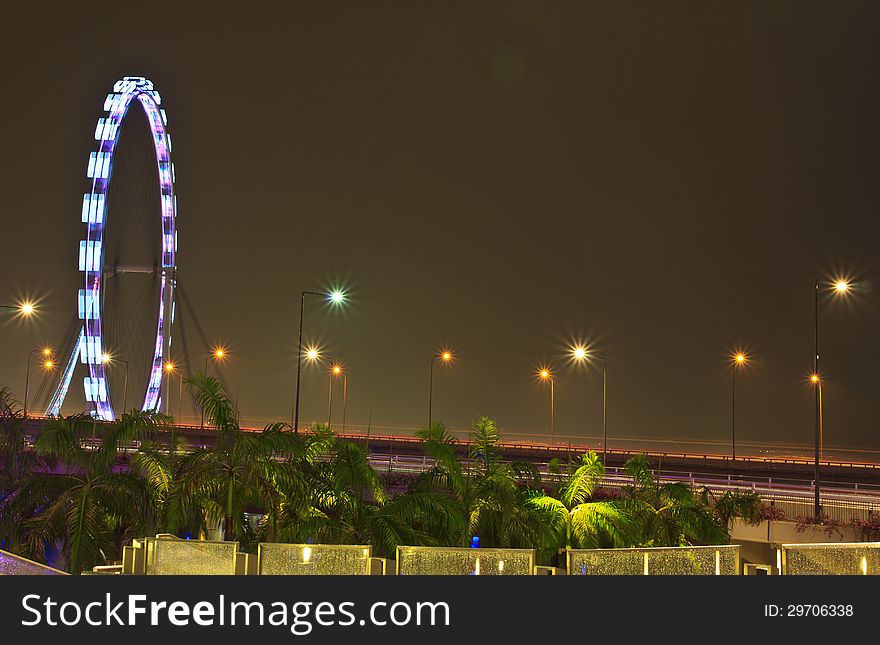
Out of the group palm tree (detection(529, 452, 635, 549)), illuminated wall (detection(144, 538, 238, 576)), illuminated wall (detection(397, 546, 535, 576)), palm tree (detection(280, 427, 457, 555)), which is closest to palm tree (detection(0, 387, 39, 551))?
palm tree (detection(280, 427, 457, 555))

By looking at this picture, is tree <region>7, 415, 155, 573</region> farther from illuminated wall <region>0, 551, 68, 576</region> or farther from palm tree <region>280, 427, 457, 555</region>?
illuminated wall <region>0, 551, 68, 576</region>

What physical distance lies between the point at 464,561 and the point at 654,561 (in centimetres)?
173

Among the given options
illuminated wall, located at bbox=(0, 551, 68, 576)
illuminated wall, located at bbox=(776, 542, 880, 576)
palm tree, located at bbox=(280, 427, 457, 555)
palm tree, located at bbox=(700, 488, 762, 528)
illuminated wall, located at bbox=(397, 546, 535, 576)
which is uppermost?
palm tree, located at bbox=(700, 488, 762, 528)

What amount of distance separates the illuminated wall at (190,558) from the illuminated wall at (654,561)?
10.3ft

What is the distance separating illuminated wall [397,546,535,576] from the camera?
8898mm

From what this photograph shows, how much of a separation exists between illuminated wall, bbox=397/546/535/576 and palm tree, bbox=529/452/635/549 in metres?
11.7

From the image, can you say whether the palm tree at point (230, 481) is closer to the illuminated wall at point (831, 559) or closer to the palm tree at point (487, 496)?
the palm tree at point (487, 496)

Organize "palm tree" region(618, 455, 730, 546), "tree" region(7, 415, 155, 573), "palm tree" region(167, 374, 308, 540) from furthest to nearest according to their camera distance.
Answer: "palm tree" region(618, 455, 730, 546) < "palm tree" region(167, 374, 308, 540) < "tree" region(7, 415, 155, 573)

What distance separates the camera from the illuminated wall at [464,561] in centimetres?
890

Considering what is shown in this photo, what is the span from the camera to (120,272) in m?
52.7

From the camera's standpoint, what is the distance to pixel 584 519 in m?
20.5

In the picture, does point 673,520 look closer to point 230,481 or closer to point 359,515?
point 359,515

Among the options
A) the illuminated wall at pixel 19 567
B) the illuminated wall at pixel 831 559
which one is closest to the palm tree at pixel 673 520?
the illuminated wall at pixel 831 559
